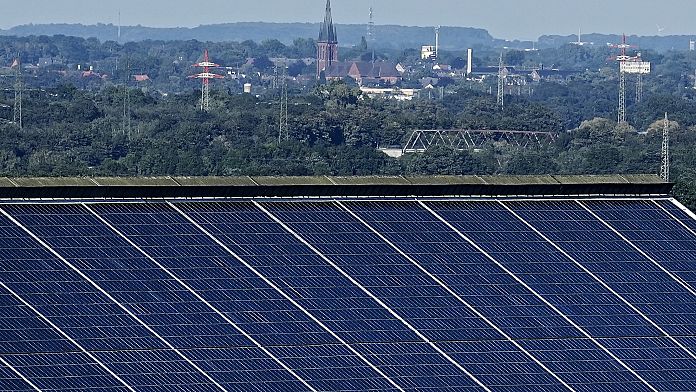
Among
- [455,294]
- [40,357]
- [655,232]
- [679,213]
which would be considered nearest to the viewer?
[40,357]

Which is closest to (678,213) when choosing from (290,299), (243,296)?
(290,299)

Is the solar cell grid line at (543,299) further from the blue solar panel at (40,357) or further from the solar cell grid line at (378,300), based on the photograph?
the blue solar panel at (40,357)

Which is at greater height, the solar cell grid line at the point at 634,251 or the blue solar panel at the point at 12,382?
the solar cell grid line at the point at 634,251

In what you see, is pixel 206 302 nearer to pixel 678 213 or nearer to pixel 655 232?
pixel 655 232

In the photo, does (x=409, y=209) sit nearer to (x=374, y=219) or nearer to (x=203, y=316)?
(x=374, y=219)

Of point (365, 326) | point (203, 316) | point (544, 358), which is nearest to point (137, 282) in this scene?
point (203, 316)

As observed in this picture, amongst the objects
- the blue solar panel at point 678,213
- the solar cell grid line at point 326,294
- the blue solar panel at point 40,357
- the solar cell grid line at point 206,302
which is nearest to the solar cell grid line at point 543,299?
the solar cell grid line at point 326,294

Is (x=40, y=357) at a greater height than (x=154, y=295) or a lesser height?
lesser
